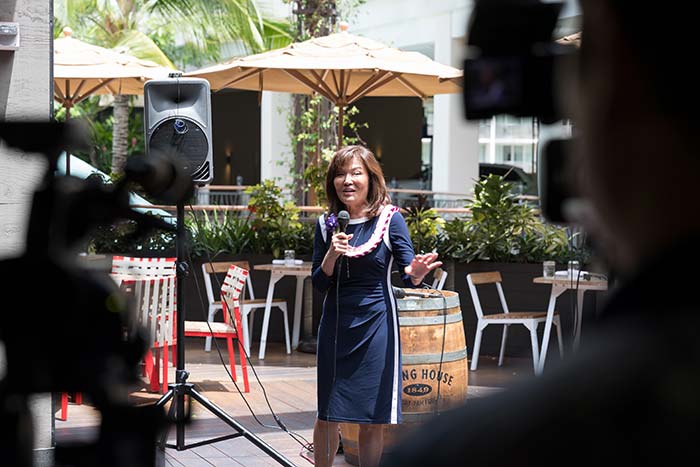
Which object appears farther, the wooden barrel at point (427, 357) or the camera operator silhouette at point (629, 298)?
the wooden barrel at point (427, 357)

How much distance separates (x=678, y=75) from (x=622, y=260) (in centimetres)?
12

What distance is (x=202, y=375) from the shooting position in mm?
8180

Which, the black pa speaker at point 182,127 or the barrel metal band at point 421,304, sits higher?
the black pa speaker at point 182,127

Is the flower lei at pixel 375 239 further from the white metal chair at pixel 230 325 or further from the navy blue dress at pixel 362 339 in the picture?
the white metal chair at pixel 230 325

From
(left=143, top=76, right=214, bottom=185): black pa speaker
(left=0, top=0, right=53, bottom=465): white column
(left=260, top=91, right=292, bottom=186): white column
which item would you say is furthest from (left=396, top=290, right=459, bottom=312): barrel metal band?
(left=260, top=91, right=292, bottom=186): white column

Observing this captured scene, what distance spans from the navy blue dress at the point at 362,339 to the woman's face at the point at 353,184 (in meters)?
0.21

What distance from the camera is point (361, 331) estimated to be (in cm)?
448

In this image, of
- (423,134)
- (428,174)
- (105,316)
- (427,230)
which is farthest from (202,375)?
(423,134)

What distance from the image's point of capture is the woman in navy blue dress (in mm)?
4449

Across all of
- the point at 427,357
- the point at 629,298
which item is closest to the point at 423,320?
the point at 427,357

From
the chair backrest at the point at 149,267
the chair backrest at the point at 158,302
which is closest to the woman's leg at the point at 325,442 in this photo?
the chair backrest at the point at 158,302

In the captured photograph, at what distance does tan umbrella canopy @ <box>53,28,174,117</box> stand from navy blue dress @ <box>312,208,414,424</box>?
699cm

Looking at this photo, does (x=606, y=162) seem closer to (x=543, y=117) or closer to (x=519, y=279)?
(x=543, y=117)

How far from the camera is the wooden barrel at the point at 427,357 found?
204 inches
